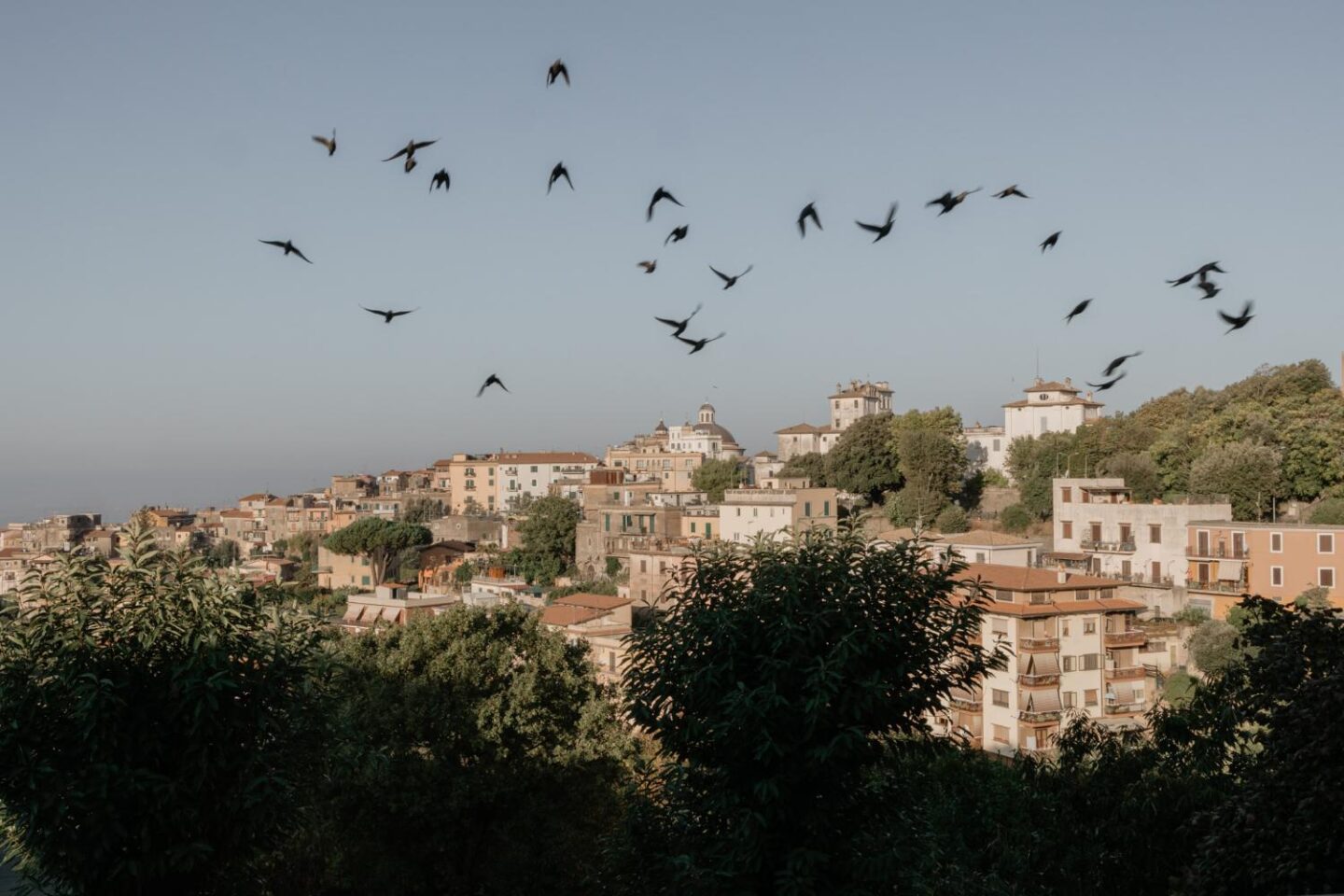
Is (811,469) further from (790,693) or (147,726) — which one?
(147,726)

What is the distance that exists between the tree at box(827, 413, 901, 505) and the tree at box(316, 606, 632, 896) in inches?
2061

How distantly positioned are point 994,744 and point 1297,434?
2795cm

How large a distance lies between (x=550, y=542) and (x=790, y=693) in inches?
2513

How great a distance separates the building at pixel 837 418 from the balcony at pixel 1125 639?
71.5 metres

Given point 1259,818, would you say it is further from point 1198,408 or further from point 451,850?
point 1198,408

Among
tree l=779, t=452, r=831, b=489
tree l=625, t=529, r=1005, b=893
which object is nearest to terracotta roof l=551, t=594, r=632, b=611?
tree l=625, t=529, r=1005, b=893

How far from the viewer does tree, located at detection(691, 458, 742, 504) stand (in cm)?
8869

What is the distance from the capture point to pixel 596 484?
86.9 m

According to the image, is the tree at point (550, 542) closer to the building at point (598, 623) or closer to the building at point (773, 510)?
the building at point (773, 510)

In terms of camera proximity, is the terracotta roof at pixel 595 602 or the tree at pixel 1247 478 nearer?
the terracotta roof at pixel 595 602

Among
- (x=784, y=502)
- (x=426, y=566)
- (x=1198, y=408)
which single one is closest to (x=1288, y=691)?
(x=784, y=502)

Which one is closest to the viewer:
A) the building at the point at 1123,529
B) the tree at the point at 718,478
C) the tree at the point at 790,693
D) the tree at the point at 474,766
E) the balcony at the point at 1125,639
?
the tree at the point at 790,693

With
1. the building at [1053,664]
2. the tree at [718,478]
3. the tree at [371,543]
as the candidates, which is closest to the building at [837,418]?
the tree at [718,478]

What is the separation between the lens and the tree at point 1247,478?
50469 millimetres
